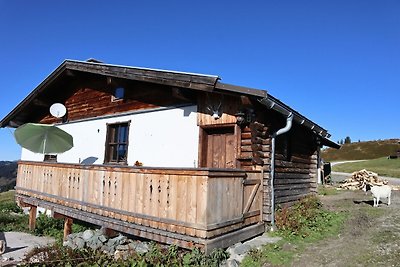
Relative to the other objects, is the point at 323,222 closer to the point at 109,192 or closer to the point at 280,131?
the point at 280,131

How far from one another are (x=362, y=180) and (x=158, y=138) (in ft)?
45.0

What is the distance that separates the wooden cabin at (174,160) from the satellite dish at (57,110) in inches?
18.0

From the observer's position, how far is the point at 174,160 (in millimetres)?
9453

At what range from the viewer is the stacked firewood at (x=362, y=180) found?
1756 cm

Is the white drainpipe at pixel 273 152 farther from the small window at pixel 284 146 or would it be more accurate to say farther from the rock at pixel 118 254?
the rock at pixel 118 254

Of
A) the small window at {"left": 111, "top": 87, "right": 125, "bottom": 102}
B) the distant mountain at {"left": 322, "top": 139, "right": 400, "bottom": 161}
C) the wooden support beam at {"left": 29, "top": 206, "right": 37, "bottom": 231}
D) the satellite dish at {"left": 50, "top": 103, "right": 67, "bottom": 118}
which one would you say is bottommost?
the wooden support beam at {"left": 29, "top": 206, "right": 37, "bottom": 231}

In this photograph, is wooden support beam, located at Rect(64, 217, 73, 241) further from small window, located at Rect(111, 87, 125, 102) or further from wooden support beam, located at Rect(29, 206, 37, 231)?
small window, located at Rect(111, 87, 125, 102)

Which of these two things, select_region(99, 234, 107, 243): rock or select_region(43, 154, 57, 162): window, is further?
select_region(43, 154, 57, 162): window

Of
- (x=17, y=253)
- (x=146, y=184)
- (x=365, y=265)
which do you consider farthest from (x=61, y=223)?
(x=365, y=265)

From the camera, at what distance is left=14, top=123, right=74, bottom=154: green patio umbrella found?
11305 mm

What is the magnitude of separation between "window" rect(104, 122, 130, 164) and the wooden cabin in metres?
0.04

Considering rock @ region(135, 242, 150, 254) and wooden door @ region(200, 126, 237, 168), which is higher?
wooden door @ region(200, 126, 237, 168)

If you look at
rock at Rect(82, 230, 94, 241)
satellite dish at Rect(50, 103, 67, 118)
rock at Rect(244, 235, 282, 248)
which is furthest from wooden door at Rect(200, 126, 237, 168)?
satellite dish at Rect(50, 103, 67, 118)

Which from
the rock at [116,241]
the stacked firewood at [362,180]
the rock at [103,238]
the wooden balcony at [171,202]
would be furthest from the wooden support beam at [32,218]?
the stacked firewood at [362,180]
